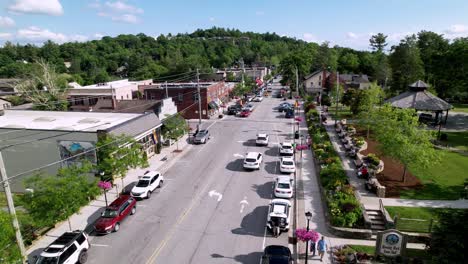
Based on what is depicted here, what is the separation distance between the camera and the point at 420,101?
148 feet

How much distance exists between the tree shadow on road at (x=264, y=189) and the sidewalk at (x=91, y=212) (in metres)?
10.1

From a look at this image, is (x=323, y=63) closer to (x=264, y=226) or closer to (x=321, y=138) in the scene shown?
(x=321, y=138)

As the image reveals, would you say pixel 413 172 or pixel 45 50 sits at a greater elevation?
pixel 45 50

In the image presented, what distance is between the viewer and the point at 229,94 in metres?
79.3

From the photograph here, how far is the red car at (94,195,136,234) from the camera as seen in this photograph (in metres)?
20.1

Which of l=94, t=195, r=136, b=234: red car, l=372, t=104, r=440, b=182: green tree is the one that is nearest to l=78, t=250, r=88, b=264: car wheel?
l=94, t=195, r=136, b=234: red car

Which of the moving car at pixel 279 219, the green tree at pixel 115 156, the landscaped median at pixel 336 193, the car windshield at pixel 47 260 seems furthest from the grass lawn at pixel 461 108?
the car windshield at pixel 47 260

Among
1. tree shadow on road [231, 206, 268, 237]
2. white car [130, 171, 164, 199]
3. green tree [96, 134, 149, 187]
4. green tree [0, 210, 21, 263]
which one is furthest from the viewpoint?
white car [130, 171, 164, 199]

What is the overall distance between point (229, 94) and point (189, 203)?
57.1 m

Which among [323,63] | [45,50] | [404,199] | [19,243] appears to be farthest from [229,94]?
[45,50]

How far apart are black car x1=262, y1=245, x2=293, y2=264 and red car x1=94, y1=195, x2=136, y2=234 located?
1020cm

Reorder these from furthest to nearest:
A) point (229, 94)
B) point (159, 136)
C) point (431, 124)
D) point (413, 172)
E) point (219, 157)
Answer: point (229, 94) < point (431, 124) < point (159, 136) < point (219, 157) < point (413, 172)

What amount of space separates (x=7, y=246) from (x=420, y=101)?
49.5 meters

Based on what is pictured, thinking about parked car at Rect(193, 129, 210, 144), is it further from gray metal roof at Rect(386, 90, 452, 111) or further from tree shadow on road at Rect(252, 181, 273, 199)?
gray metal roof at Rect(386, 90, 452, 111)
